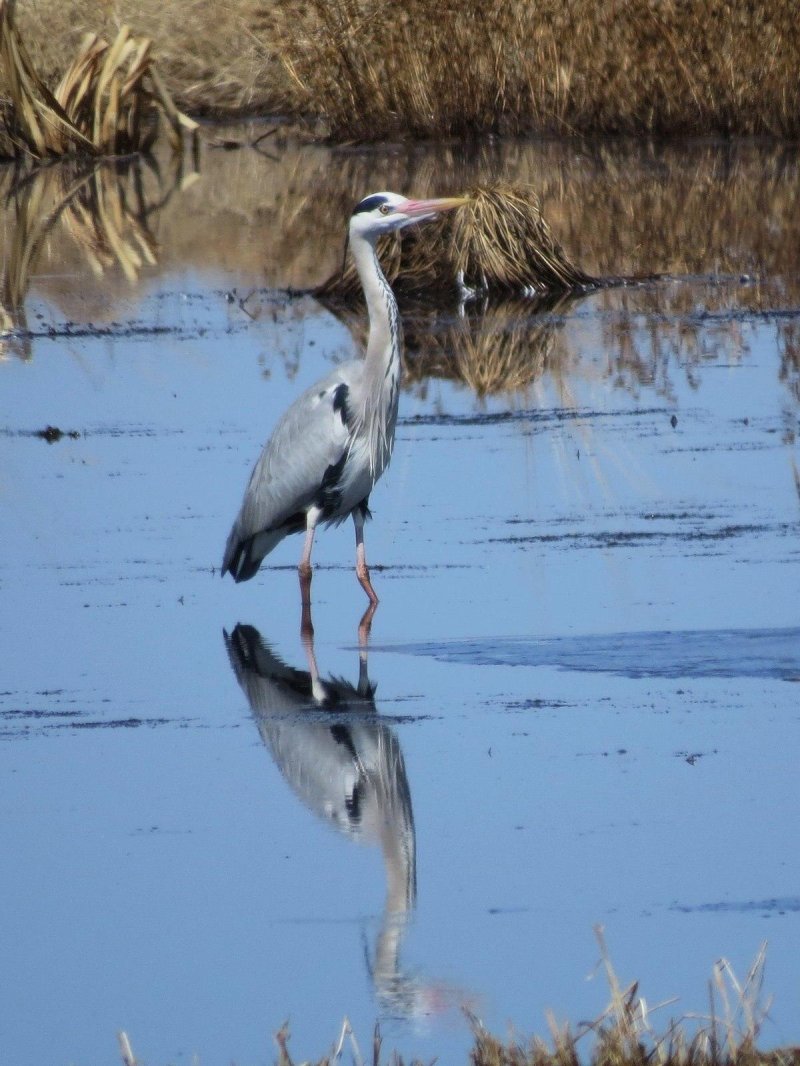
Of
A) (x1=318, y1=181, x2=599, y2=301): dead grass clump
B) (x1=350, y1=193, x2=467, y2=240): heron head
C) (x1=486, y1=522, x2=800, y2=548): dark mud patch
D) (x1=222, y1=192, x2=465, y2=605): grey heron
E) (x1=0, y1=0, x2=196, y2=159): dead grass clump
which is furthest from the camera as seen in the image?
(x1=0, y1=0, x2=196, y2=159): dead grass clump

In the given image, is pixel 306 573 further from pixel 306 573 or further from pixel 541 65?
pixel 541 65

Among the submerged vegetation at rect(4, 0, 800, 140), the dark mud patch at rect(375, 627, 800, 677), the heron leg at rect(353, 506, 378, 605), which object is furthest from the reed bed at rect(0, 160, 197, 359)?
the dark mud patch at rect(375, 627, 800, 677)

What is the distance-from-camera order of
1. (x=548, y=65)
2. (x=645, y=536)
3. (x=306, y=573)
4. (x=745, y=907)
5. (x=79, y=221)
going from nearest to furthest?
(x=745, y=907) → (x=306, y=573) → (x=645, y=536) → (x=79, y=221) → (x=548, y=65)

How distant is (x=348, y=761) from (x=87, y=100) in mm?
22739

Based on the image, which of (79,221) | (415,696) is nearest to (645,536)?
(415,696)

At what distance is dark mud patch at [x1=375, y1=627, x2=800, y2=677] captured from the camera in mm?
7410

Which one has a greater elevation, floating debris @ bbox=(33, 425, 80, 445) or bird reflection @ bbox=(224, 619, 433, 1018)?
floating debris @ bbox=(33, 425, 80, 445)

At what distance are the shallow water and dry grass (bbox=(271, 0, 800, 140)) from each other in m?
10.8

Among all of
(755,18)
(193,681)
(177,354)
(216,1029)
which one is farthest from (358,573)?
(755,18)

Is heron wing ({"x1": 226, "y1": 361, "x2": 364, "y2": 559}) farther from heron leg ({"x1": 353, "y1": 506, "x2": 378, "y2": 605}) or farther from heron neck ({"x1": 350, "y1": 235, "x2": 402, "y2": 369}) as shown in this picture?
heron leg ({"x1": 353, "y1": 506, "x2": 378, "y2": 605})

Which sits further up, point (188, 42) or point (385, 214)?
point (188, 42)

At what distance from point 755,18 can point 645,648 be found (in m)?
19.0

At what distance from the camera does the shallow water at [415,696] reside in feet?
16.7

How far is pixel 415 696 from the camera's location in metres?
7.35
